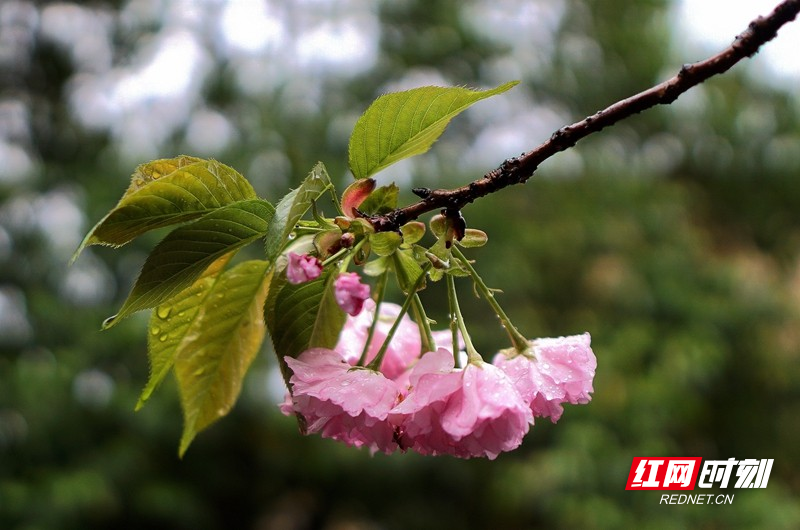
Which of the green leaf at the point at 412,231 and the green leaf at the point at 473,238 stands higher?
the green leaf at the point at 473,238

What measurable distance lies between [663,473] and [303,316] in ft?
2.84

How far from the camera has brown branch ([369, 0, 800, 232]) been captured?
17.0 inches

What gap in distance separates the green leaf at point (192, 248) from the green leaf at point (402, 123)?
3.6 inches

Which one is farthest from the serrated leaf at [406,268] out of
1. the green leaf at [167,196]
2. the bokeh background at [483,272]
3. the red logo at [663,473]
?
the bokeh background at [483,272]

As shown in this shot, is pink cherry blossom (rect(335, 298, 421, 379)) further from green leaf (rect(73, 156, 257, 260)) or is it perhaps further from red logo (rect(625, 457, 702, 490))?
red logo (rect(625, 457, 702, 490))

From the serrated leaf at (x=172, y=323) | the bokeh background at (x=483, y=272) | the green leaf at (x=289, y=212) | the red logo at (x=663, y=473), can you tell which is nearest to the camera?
the green leaf at (x=289, y=212)

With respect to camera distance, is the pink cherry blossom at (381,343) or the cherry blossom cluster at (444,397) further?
the pink cherry blossom at (381,343)

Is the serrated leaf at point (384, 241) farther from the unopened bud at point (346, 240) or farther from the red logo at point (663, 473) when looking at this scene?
the red logo at point (663, 473)

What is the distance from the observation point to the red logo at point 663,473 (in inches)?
44.7

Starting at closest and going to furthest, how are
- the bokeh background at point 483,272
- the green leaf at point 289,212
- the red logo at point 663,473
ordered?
1. the green leaf at point 289,212
2. the red logo at point 663,473
3. the bokeh background at point 483,272

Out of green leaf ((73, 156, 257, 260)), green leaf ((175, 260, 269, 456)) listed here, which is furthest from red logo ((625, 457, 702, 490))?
green leaf ((73, 156, 257, 260))

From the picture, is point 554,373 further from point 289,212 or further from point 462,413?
point 289,212

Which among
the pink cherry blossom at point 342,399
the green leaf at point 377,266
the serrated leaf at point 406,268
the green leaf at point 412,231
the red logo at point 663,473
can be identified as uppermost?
the red logo at point 663,473

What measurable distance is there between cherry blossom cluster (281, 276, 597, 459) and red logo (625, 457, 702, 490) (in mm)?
650
